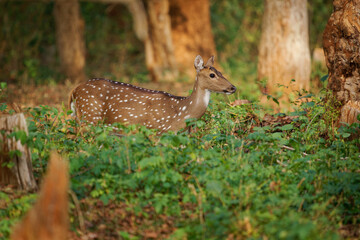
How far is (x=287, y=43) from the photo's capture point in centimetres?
1066

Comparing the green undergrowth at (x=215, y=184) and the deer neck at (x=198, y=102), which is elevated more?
the deer neck at (x=198, y=102)

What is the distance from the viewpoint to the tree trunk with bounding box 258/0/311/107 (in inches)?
416

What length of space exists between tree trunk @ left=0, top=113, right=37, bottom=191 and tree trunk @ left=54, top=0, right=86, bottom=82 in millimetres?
9979

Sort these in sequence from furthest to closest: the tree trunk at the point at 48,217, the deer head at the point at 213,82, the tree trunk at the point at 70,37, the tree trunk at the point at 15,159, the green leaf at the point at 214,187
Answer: the tree trunk at the point at 70,37 < the deer head at the point at 213,82 < the tree trunk at the point at 15,159 < the green leaf at the point at 214,187 < the tree trunk at the point at 48,217

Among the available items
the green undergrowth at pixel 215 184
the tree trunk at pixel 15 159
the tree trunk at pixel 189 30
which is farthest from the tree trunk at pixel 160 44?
the tree trunk at pixel 15 159

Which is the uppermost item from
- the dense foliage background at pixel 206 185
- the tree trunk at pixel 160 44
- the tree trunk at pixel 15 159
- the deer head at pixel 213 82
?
the tree trunk at pixel 160 44

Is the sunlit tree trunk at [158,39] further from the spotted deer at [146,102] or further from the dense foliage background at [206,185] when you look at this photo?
the dense foliage background at [206,185]

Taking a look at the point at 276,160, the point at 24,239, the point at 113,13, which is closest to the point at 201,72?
the point at 276,160

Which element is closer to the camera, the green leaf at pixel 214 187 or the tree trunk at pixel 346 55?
the green leaf at pixel 214 187

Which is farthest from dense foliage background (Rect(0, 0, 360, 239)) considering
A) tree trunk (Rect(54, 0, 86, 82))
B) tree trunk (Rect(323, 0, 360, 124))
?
tree trunk (Rect(54, 0, 86, 82))

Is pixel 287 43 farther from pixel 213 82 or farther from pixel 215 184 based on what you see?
pixel 215 184

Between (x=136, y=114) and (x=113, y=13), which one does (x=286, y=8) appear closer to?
(x=136, y=114)

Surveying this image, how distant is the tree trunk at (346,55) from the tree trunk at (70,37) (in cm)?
921

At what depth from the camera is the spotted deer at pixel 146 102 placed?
24.7ft
